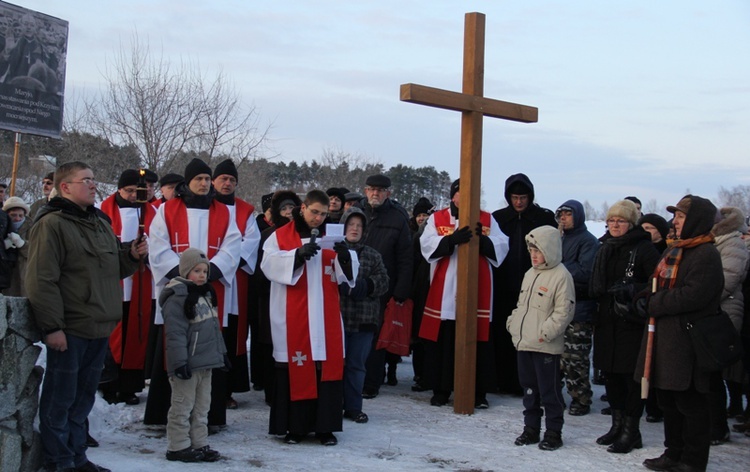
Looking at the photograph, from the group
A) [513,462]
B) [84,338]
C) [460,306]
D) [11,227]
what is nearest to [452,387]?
[460,306]

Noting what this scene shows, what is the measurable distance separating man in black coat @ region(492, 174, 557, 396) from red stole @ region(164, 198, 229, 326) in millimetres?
3129

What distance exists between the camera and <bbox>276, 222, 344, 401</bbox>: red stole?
6090 mm

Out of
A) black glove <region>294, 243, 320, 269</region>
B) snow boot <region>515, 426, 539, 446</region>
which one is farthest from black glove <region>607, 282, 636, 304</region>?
black glove <region>294, 243, 320, 269</region>

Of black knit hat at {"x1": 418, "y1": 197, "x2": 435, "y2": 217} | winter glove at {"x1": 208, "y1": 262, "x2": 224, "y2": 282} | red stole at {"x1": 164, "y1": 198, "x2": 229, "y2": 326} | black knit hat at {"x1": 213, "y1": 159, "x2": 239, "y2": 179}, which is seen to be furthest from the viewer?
black knit hat at {"x1": 418, "y1": 197, "x2": 435, "y2": 217}

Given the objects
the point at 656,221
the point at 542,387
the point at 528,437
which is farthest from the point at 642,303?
the point at 656,221

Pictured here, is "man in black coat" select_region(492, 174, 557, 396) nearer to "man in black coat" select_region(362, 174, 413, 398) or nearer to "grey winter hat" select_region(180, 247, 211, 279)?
"man in black coat" select_region(362, 174, 413, 398)

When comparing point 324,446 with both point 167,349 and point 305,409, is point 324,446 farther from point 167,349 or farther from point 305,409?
point 167,349

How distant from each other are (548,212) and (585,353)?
5.37 feet

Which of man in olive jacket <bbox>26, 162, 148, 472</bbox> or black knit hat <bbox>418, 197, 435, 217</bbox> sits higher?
black knit hat <bbox>418, 197, 435, 217</bbox>

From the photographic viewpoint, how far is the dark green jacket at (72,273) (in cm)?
457

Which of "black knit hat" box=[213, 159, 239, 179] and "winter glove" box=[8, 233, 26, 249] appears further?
"winter glove" box=[8, 233, 26, 249]

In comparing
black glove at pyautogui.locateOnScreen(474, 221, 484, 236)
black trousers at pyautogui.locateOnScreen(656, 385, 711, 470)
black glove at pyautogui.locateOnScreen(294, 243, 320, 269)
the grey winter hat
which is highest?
black glove at pyautogui.locateOnScreen(474, 221, 484, 236)

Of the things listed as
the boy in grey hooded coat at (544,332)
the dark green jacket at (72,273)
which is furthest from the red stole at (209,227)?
the boy in grey hooded coat at (544,332)

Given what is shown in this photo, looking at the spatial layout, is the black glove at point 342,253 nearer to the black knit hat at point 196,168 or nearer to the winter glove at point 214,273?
the winter glove at point 214,273
